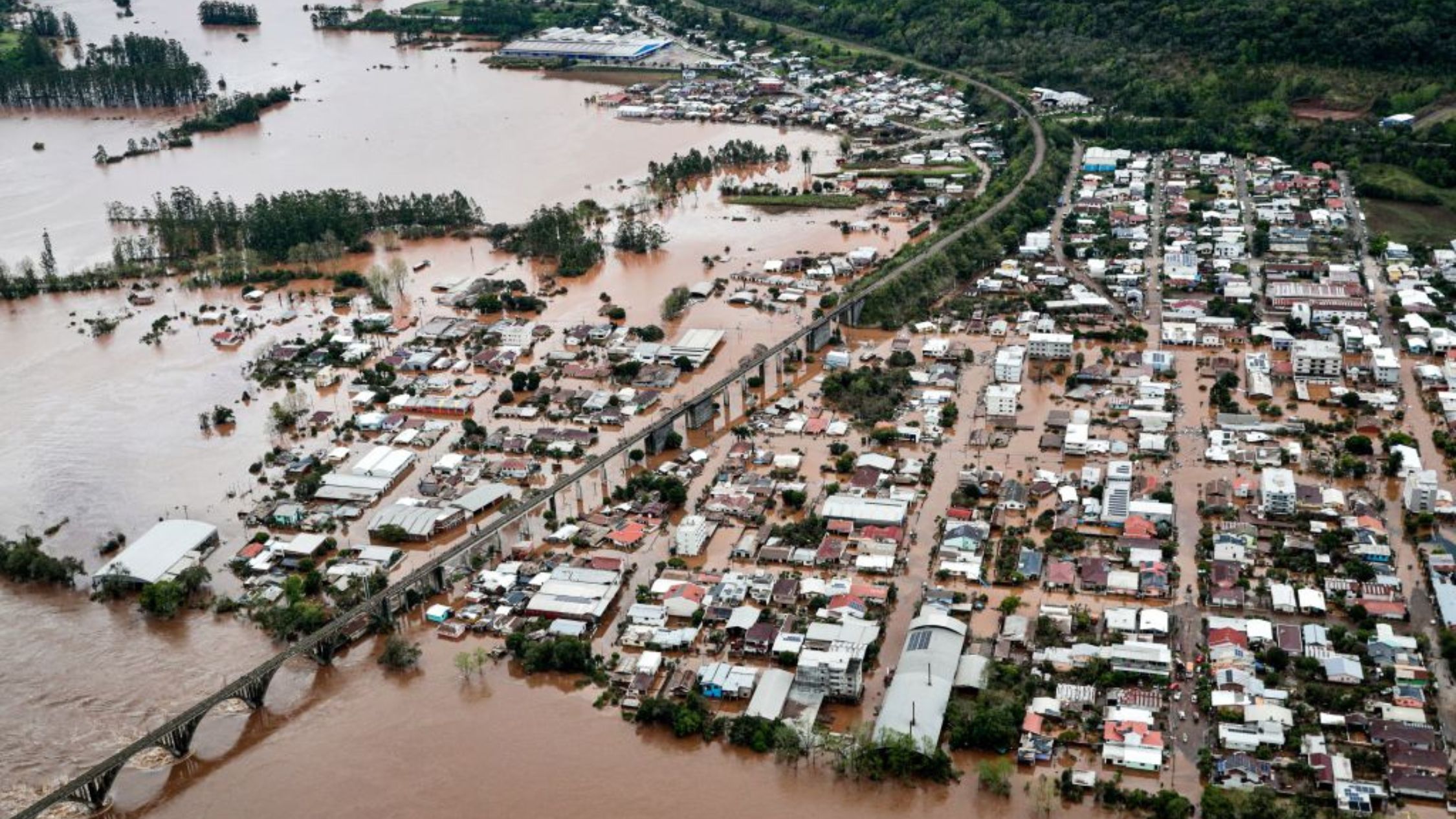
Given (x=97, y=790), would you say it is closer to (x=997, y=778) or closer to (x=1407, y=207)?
(x=997, y=778)

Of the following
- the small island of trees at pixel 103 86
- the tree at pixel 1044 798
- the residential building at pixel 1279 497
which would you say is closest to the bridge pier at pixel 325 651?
the tree at pixel 1044 798

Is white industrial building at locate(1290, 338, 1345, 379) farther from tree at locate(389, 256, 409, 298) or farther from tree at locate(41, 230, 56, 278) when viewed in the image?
tree at locate(41, 230, 56, 278)

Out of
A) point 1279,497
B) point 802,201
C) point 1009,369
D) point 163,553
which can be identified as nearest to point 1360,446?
point 1279,497

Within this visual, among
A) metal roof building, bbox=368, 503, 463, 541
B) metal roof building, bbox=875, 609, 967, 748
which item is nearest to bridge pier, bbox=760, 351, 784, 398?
metal roof building, bbox=368, 503, 463, 541

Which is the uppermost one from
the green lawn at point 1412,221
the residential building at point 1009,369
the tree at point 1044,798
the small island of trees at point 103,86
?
the small island of trees at point 103,86

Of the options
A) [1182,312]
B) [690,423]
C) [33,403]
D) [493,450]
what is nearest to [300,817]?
[493,450]

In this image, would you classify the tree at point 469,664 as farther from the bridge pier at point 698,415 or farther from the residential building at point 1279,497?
the residential building at point 1279,497
